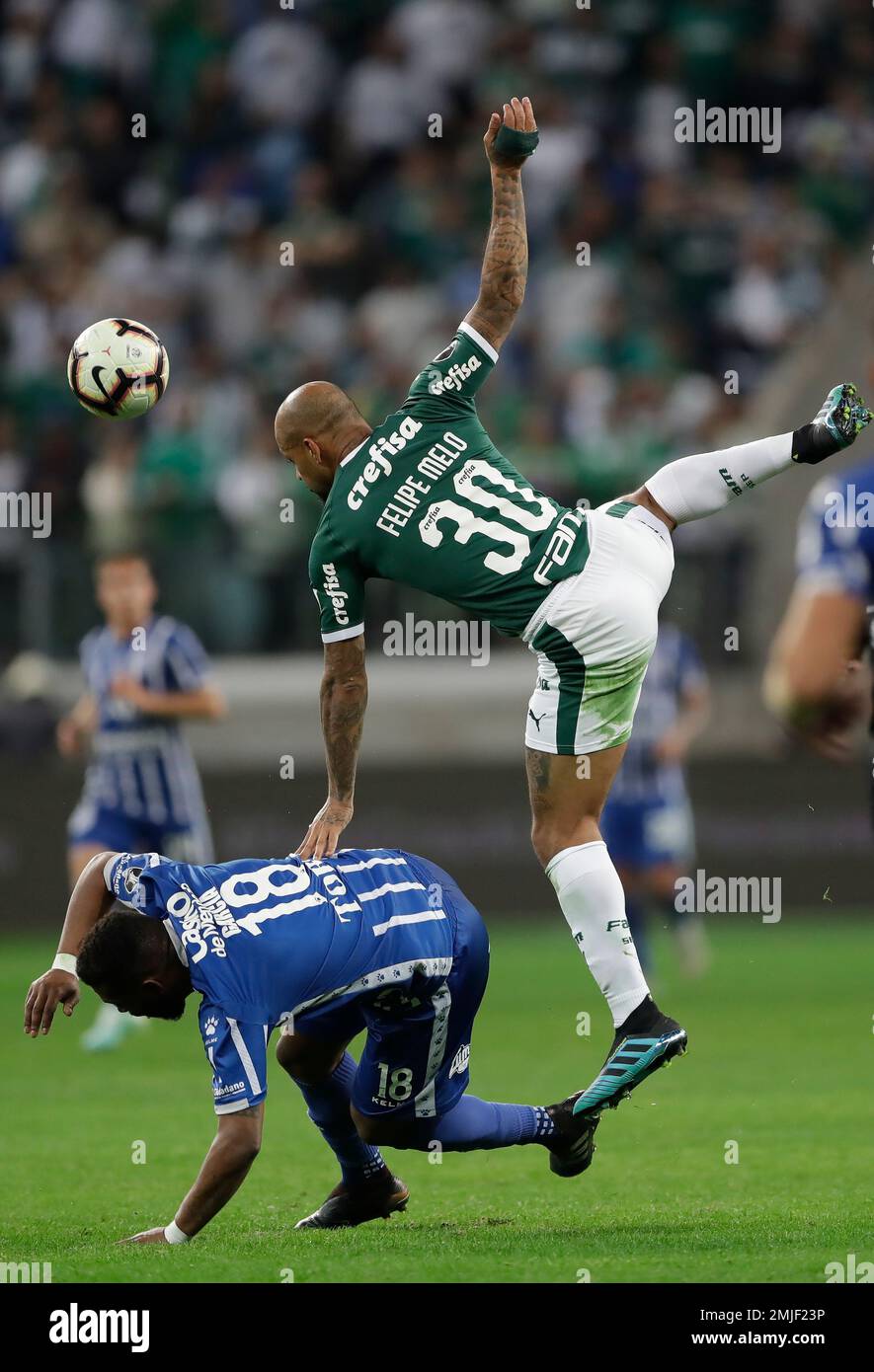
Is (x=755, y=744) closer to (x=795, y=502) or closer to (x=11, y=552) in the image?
(x=795, y=502)

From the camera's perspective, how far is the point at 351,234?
59.9ft

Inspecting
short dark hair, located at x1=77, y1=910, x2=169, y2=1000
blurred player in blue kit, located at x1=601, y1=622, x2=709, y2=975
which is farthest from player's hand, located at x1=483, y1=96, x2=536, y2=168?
blurred player in blue kit, located at x1=601, y1=622, x2=709, y2=975

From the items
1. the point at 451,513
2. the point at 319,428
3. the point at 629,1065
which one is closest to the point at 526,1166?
the point at 629,1065

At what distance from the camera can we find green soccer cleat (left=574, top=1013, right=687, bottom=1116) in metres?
6.35

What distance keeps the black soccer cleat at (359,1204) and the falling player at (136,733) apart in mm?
5111

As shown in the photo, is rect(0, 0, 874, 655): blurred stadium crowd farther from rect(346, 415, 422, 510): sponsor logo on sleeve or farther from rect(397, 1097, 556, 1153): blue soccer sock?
rect(397, 1097, 556, 1153): blue soccer sock

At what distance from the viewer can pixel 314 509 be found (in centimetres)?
1524

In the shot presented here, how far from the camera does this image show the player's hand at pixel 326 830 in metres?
6.80

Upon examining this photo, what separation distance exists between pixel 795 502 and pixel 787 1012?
199 inches

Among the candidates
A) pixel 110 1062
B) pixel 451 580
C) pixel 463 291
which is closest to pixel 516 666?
pixel 463 291

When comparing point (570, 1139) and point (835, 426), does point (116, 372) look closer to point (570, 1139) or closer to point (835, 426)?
point (835, 426)

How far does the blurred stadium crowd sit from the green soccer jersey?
7858mm

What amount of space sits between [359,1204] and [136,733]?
5.63 m

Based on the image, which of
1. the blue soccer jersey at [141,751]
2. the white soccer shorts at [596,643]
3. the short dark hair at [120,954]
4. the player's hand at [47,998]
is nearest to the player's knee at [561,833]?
the white soccer shorts at [596,643]
